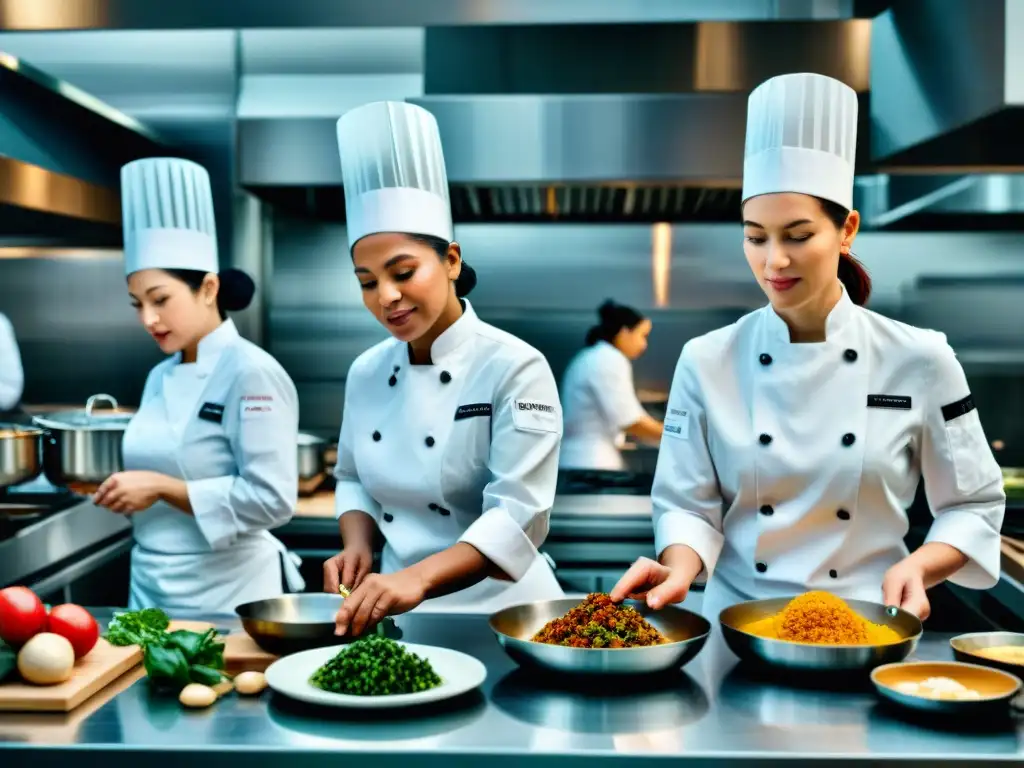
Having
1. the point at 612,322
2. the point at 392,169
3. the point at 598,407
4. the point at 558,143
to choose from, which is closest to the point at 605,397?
the point at 598,407

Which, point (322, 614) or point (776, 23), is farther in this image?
point (776, 23)

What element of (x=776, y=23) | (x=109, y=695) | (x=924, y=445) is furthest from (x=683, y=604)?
(x=776, y=23)

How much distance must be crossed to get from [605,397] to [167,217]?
2420mm

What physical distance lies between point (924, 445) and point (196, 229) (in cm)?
180

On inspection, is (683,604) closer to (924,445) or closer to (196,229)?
(924,445)

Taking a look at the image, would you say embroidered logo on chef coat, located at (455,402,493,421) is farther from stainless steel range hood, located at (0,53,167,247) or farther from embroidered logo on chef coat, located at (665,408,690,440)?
stainless steel range hood, located at (0,53,167,247)

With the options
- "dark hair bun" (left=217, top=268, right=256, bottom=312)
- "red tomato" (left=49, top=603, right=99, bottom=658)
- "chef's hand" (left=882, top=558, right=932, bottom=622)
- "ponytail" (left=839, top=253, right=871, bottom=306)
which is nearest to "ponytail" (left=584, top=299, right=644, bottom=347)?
"dark hair bun" (left=217, top=268, right=256, bottom=312)

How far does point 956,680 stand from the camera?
152cm

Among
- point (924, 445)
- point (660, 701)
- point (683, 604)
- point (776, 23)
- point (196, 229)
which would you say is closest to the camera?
point (660, 701)

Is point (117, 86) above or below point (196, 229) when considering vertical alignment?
above

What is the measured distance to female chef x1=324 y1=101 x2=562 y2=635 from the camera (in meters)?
1.98

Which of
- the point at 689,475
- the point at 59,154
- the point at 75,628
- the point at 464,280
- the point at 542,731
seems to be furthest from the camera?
the point at 59,154

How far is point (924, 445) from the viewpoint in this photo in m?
1.98

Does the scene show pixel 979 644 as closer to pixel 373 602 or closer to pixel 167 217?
pixel 373 602
